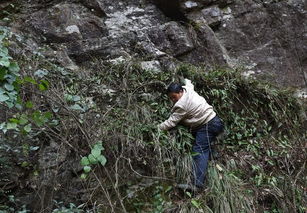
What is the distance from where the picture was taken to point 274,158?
4.98 meters

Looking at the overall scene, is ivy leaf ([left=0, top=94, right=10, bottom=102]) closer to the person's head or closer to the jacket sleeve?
the jacket sleeve

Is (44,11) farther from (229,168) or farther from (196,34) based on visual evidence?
(229,168)

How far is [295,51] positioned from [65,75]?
14.7 ft

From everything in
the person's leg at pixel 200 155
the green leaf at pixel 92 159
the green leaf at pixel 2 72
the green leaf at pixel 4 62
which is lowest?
the person's leg at pixel 200 155

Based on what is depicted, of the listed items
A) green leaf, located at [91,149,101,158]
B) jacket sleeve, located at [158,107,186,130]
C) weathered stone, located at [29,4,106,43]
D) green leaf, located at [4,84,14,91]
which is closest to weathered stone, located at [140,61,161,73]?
weathered stone, located at [29,4,106,43]

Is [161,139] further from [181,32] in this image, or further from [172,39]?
[181,32]

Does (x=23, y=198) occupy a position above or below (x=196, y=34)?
below

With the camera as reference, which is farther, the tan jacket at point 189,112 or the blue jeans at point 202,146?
the tan jacket at point 189,112

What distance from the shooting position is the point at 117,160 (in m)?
3.96

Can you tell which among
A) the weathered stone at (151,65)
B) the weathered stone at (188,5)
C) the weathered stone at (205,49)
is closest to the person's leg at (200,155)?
the weathered stone at (151,65)

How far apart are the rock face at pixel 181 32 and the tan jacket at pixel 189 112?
156cm

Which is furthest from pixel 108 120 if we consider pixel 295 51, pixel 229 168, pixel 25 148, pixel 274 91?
pixel 295 51

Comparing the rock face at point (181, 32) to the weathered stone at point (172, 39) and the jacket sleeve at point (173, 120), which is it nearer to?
the weathered stone at point (172, 39)

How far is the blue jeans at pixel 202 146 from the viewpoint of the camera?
4277mm
